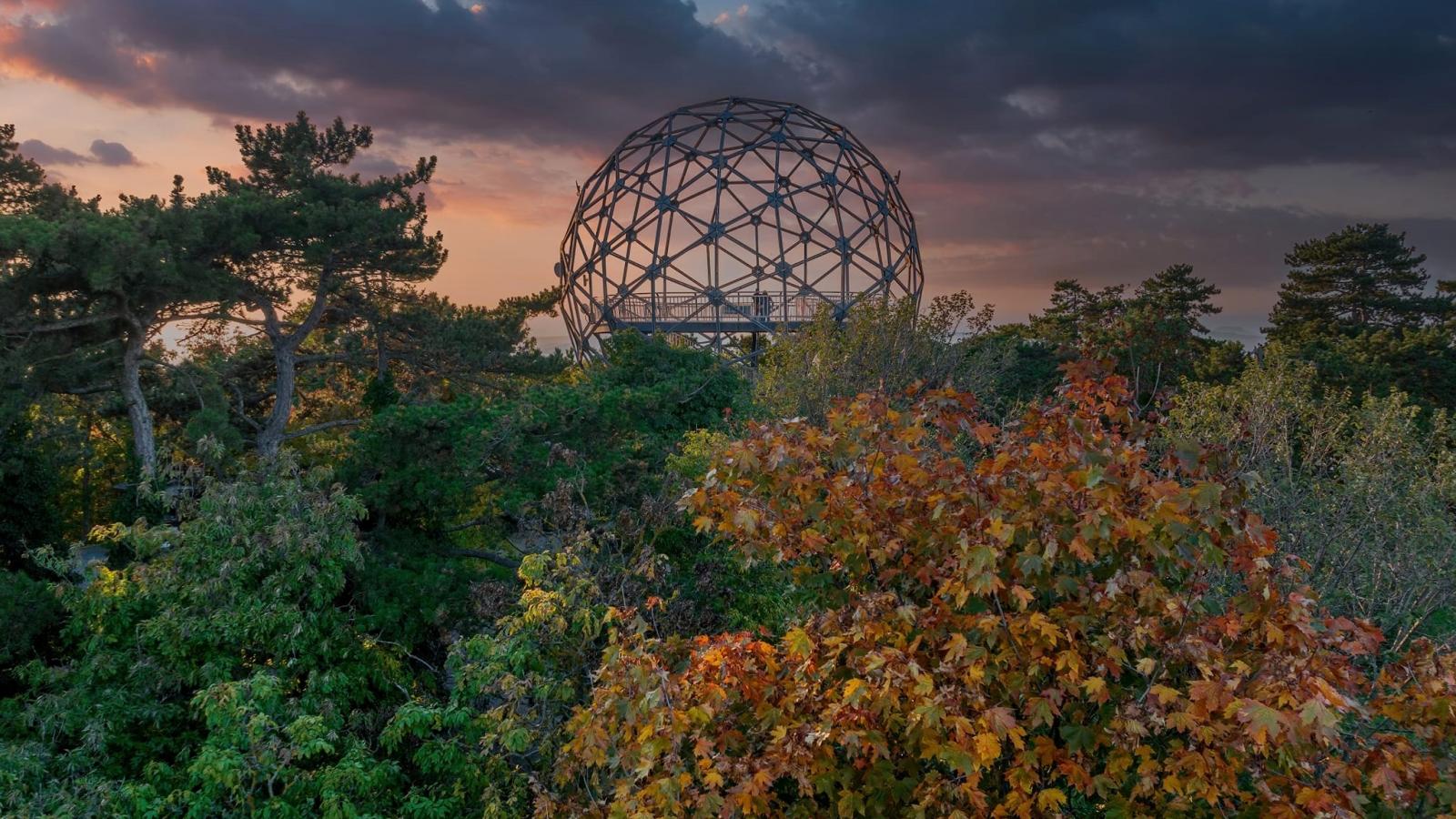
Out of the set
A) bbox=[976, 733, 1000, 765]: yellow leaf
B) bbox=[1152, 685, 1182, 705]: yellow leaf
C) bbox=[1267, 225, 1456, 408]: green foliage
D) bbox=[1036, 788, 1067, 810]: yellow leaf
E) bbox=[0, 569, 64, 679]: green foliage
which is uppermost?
bbox=[1267, 225, 1456, 408]: green foliage

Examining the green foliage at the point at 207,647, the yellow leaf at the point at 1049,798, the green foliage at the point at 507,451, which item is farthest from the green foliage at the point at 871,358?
the yellow leaf at the point at 1049,798

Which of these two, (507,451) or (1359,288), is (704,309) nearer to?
(507,451)

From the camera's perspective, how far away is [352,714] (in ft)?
30.0

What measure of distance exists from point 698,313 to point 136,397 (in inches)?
583

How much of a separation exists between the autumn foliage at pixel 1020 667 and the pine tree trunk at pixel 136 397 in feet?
61.8

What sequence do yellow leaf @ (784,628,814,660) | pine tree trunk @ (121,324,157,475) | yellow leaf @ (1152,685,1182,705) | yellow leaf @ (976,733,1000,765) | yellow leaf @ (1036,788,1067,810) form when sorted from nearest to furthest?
yellow leaf @ (976,733,1000,765) < yellow leaf @ (1152,685,1182,705) < yellow leaf @ (1036,788,1067,810) < yellow leaf @ (784,628,814,660) < pine tree trunk @ (121,324,157,475)

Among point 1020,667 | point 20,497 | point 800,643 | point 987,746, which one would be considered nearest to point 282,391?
point 20,497

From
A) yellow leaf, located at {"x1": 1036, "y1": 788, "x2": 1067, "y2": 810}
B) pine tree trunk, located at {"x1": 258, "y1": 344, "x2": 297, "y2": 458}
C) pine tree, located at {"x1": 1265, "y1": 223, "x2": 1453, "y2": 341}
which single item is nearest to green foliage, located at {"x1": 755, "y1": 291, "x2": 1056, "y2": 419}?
yellow leaf, located at {"x1": 1036, "y1": 788, "x2": 1067, "y2": 810}

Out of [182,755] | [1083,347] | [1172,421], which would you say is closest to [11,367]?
[182,755]

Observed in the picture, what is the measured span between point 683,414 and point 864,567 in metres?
14.2

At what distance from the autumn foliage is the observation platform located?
2007 centimetres

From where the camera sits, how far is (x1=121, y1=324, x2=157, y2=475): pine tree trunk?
2006 centimetres

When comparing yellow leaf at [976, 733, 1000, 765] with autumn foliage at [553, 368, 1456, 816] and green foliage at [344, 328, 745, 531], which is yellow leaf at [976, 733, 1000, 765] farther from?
green foliage at [344, 328, 745, 531]

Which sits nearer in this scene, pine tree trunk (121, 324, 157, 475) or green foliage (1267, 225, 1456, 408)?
pine tree trunk (121, 324, 157, 475)
